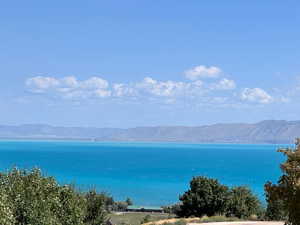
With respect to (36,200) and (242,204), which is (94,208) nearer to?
(36,200)

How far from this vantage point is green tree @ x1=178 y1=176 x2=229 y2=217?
200 ft

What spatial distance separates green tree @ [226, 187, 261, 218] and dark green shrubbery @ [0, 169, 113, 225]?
2735 cm

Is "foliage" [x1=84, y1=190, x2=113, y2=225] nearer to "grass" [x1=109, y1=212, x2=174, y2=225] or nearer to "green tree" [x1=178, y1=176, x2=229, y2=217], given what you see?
"green tree" [x1=178, y1=176, x2=229, y2=217]

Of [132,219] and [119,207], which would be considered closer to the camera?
[132,219]

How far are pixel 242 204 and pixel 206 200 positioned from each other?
4628 mm

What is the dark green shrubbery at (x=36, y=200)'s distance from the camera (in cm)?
3084

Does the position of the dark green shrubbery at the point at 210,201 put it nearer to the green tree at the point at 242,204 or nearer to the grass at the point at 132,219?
the green tree at the point at 242,204

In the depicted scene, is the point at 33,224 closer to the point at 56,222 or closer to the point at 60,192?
the point at 56,222

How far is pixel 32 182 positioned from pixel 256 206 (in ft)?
132

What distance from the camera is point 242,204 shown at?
62281 mm

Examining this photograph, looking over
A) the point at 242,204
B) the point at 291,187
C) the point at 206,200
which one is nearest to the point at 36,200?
the point at 291,187

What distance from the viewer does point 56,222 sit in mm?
31562

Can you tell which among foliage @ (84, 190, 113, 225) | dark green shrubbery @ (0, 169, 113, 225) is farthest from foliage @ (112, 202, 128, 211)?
dark green shrubbery @ (0, 169, 113, 225)

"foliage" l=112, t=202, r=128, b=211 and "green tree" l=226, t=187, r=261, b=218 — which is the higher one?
"foliage" l=112, t=202, r=128, b=211
